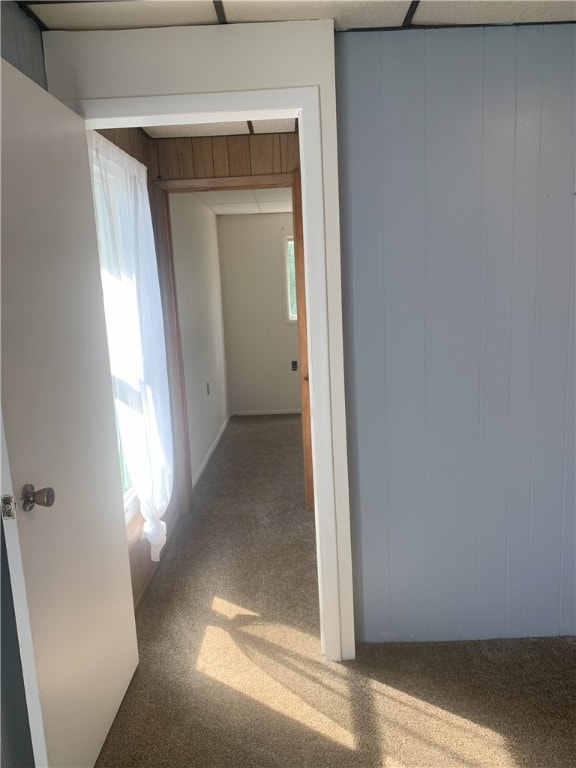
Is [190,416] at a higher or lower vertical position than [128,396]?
lower

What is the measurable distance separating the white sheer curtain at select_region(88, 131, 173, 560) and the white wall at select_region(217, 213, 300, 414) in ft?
10.8

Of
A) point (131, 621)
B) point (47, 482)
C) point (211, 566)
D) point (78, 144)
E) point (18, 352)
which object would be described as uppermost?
point (78, 144)

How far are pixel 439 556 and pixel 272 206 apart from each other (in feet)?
13.6

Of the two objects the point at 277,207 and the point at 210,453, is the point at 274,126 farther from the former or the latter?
the point at 210,453

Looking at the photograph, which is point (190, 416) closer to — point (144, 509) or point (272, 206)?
point (144, 509)

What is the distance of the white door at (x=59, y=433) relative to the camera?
4.44 ft

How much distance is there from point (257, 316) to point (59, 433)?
15.5ft

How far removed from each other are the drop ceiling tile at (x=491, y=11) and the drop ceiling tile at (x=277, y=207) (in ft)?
11.2

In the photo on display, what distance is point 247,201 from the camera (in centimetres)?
498

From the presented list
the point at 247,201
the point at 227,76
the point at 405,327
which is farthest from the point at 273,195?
the point at 405,327

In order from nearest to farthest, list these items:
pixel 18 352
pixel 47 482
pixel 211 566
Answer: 1. pixel 18 352
2. pixel 47 482
3. pixel 211 566

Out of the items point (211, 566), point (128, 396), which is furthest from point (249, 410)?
point (128, 396)

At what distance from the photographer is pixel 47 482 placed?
1.47m

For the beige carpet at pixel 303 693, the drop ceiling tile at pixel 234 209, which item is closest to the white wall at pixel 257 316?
the drop ceiling tile at pixel 234 209
